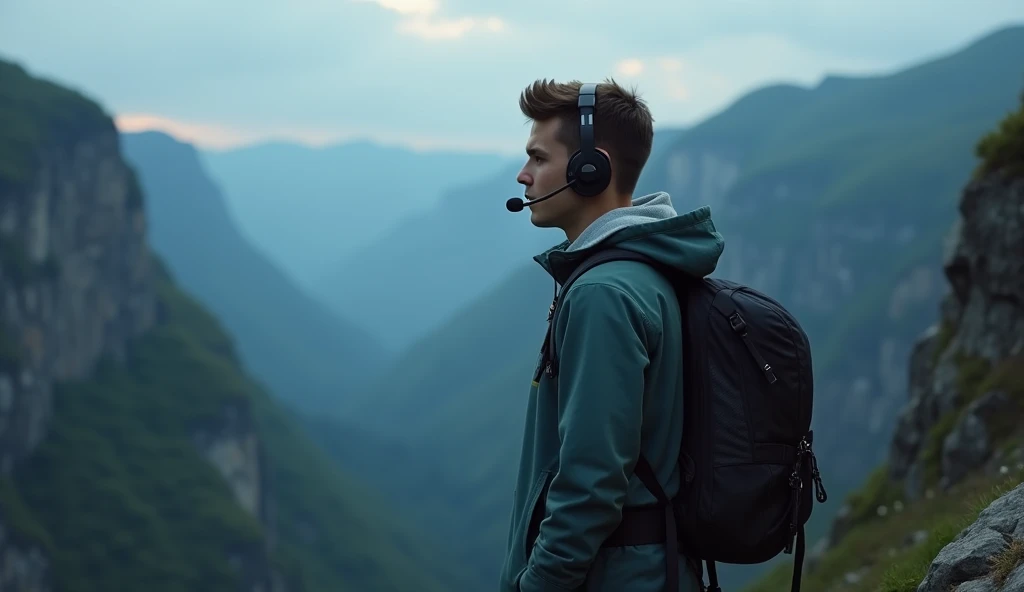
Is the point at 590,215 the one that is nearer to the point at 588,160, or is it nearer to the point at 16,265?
the point at 588,160

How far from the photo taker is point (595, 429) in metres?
4.33

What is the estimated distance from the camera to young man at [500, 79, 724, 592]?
434cm

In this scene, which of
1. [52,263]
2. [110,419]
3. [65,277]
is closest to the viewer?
[52,263]

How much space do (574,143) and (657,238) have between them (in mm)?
638

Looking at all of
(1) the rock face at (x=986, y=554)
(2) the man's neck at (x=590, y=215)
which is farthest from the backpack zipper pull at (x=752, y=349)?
(1) the rock face at (x=986, y=554)

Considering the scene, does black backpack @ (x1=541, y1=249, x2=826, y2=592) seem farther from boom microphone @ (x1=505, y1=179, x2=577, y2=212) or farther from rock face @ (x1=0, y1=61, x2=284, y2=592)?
rock face @ (x1=0, y1=61, x2=284, y2=592)

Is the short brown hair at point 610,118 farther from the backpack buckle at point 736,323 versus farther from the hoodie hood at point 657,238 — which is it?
the backpack buckle at point 736,323

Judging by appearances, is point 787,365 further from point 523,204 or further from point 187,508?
point 187,508

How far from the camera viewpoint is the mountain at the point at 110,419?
447 ft

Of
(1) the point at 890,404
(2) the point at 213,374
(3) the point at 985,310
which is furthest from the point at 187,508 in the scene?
(3) the point at 985,310

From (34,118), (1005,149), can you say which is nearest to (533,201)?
(1005,149)

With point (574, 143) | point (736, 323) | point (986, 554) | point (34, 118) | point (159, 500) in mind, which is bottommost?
point (159, 500)

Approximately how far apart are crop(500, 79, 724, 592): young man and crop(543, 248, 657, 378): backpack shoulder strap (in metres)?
0.03

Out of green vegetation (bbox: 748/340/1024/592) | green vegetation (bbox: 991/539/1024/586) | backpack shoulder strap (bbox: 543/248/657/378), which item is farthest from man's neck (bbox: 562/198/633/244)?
green vegetation (bbox: 748/340/1024/592)
